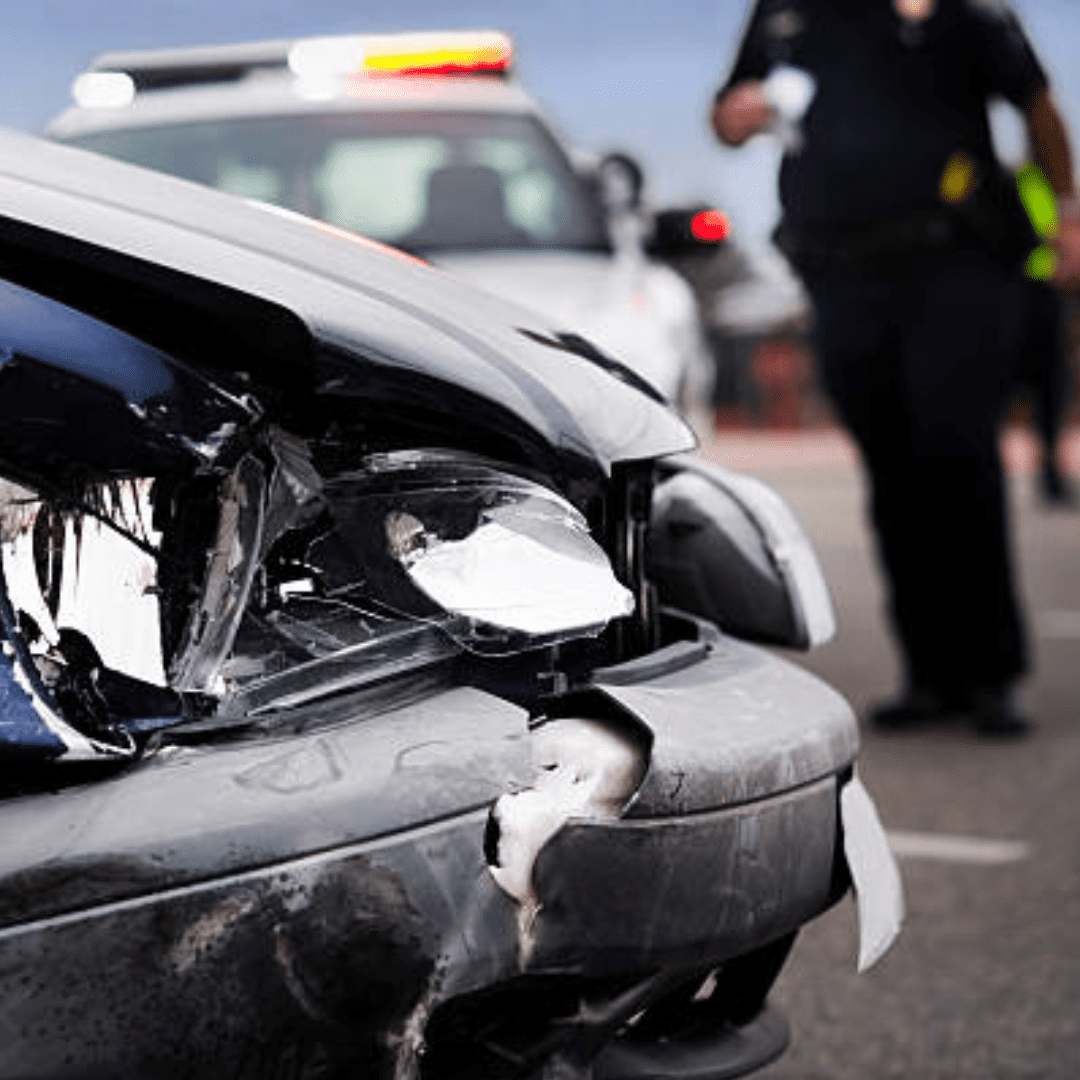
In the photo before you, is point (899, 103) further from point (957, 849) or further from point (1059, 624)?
point (1059, 624)

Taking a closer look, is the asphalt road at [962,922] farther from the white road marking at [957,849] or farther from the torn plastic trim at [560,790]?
the torn plastic trim at [560,790]

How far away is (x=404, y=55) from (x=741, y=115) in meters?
1.01

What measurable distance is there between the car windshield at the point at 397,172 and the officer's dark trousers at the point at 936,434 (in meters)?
1.04

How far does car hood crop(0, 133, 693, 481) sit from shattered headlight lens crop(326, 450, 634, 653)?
0.06 m

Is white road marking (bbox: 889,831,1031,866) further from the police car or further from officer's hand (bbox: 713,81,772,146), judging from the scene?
officer's hand (bbox: 713,81,772,146)

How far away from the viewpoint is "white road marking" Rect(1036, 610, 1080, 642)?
7.52 metres

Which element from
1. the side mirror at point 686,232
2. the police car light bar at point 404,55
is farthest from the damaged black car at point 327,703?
the side mirror at point 686,232

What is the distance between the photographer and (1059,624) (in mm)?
7855

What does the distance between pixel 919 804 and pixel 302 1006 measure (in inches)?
124

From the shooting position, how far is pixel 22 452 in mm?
1710

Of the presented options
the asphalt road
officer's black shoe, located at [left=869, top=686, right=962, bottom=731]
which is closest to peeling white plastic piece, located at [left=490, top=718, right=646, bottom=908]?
the asphalt road

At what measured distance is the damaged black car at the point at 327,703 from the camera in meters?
1.63

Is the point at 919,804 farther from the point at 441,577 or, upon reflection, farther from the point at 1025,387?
the point at 1025,387

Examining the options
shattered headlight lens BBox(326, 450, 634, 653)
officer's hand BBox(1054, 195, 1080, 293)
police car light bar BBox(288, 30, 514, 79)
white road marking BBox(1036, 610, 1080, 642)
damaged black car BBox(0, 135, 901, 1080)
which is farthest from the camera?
white road marking BBox(1036, 610, 1080, 642)
